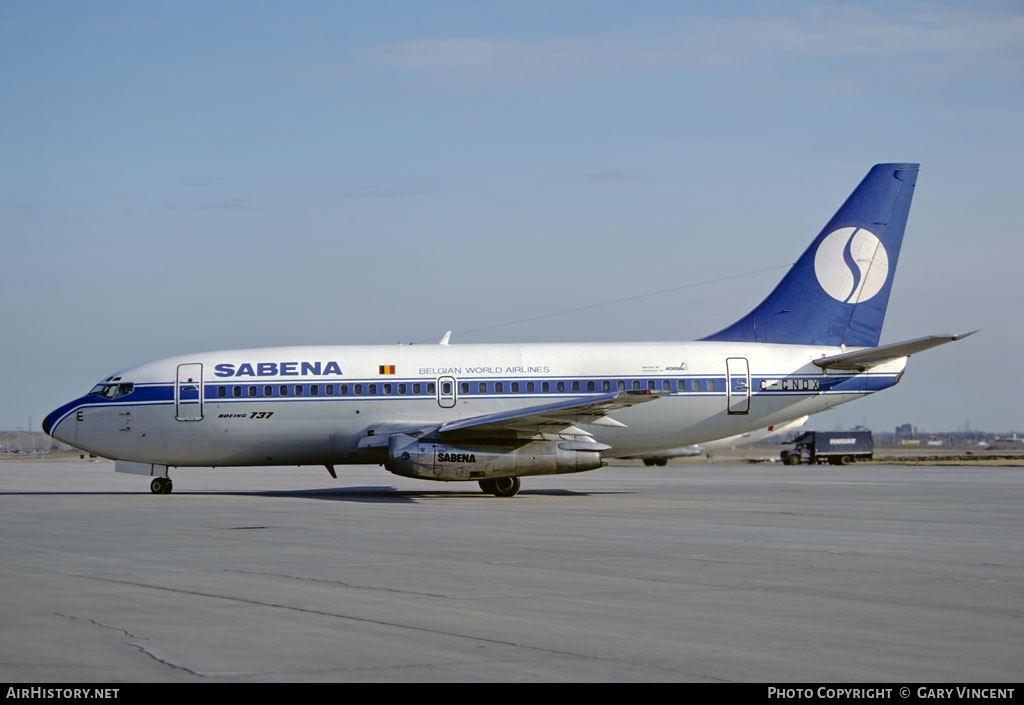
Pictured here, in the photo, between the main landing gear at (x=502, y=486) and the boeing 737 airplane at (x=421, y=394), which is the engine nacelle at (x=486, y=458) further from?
the main landing gear at (x=502, y=486)

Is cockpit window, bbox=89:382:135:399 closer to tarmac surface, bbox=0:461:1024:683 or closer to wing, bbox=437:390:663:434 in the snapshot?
tarmac surface, bbox=0:461:1024:683

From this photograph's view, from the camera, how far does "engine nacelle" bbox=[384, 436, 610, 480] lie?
1181 inches

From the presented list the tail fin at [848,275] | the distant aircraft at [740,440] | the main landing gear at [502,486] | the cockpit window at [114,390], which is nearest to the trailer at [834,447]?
the distant aircraft at [740,440]

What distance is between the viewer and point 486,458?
30344 mm

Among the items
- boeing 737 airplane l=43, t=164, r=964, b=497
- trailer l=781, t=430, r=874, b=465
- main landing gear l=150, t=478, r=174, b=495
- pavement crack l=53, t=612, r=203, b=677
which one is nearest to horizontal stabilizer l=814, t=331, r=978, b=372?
boeing 737 airplane l=43, t=164, r=964, b=497

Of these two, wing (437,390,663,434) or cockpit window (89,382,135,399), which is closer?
wing (437,390,663,434)

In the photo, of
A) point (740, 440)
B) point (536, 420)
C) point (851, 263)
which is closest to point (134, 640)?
point (536, 420)

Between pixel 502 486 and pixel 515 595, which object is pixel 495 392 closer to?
pixel 502 486

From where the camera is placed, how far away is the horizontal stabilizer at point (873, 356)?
31278 millimetres

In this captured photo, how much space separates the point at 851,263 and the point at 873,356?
3.44m

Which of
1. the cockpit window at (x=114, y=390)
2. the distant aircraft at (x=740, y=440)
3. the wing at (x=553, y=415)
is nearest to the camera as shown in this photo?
the wing at (x=553, y=415)

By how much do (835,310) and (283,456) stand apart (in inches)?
641

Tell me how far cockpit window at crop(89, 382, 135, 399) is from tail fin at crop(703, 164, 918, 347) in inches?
655
